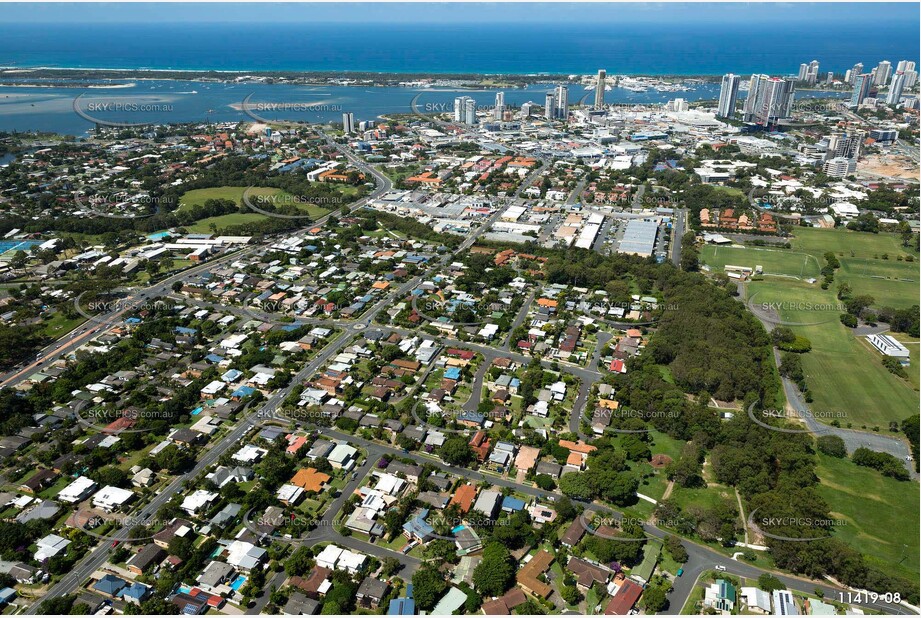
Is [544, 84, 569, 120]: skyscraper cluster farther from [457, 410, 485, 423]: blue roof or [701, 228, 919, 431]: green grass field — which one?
[457, 410, 485, 423]: blue roof

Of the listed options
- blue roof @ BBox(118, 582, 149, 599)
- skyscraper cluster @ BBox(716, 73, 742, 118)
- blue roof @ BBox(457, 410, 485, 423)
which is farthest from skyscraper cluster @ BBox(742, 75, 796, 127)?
blue roof @ BBox(118, 582, 149, 599)

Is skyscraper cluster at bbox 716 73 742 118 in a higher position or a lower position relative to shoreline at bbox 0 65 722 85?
lower

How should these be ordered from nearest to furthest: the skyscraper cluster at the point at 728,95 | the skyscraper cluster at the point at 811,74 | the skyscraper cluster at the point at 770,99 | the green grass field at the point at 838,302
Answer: the green grass field at the point at 838,302
the skyscraper cluster at the point at 770,99
the skyscraper cluster at the point at 728,95
the skyscraper cluster at the point at 811,74

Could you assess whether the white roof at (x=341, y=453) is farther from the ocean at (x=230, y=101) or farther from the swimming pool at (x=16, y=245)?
the ocean at (x=230, y=101)

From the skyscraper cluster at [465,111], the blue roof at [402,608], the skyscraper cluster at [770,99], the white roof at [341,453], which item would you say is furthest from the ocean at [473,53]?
the blue roof at [402,608]

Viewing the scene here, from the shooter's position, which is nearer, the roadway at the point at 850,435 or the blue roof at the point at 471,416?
the roadway at the point at 850,435

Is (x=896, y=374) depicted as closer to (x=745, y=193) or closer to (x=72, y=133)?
(x=745, y=193)
